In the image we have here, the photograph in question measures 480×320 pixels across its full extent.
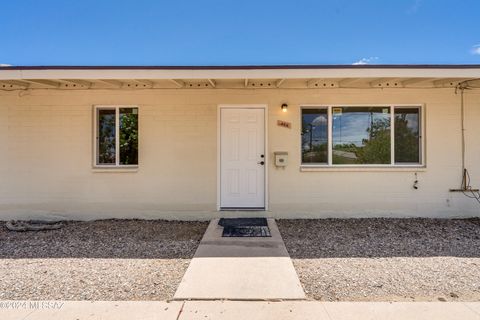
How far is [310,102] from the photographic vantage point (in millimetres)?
6504

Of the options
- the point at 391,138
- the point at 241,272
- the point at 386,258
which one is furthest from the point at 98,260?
the point at 391,138

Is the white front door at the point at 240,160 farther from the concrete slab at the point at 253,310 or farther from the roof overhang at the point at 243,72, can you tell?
the concrete slab at the point at 253,310

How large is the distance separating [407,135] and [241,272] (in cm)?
495

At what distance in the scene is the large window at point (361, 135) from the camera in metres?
6.55

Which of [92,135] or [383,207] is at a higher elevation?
[92,135]

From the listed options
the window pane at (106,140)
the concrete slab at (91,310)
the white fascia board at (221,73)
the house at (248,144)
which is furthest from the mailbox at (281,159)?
the concrete slab at (91,310)

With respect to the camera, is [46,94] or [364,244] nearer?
[364,244]

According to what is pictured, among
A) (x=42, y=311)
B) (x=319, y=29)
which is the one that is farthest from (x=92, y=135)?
(x=319, y=29)

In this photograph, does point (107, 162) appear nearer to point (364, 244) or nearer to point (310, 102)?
point (310, 102)

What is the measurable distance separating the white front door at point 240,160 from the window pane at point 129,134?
1859mm

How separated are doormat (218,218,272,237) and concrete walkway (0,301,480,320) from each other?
2.30m

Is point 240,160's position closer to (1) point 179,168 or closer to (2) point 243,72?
(1) point 179,168

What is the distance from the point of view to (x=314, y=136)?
6598mm

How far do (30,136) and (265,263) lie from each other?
5745 mm
